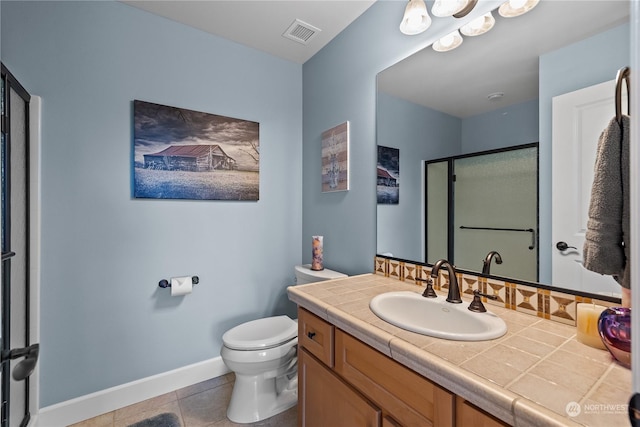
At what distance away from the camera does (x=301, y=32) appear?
2.04m

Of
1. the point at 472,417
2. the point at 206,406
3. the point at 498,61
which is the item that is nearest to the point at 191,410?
the point at 206,406

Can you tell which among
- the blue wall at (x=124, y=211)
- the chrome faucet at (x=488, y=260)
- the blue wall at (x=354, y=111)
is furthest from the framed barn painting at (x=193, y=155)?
the chrome faucet at (x=488, y=260)

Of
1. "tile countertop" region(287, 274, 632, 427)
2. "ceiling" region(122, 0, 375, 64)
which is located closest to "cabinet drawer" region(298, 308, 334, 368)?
"tile countertop" region(287, 274, 632, 427)

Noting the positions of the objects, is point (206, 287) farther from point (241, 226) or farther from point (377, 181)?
point (377, 181)

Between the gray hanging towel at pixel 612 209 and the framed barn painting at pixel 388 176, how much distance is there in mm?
975

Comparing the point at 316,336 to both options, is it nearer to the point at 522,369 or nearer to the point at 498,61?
the point at 522,369

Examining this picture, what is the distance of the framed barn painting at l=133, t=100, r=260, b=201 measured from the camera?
1.84 metres

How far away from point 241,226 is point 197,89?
1002mm

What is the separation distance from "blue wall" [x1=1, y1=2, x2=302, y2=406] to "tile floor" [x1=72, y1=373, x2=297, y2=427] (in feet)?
0.55

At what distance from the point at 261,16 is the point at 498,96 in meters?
1.51

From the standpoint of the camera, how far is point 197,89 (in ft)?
6.65

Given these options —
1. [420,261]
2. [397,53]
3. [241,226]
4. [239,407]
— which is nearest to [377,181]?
[420,261]

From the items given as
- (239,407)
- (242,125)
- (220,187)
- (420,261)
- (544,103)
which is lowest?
(239,407)

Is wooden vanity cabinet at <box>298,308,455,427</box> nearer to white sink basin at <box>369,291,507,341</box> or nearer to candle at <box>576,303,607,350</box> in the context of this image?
white sink basin at <box>369,291,507,341</box>
